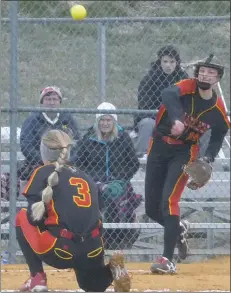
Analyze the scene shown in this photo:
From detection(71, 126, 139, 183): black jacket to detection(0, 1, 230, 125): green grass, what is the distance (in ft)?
2.58

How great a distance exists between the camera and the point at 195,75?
6996 millimetres

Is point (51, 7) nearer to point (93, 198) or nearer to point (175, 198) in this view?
point (175, 198)

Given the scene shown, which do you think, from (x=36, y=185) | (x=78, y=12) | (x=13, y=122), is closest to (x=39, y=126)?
(x=13, y=122)

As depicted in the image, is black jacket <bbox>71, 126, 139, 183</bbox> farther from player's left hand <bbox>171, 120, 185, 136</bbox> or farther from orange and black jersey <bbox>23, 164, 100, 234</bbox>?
orange and black jersey <bbox>23, 164, 100, 234</bbox>

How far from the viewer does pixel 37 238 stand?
19.6 feet

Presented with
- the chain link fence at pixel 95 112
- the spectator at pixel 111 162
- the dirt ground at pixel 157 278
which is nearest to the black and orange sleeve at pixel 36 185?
the dirt ground at pixel 157 278

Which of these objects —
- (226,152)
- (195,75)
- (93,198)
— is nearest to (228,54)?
(226,152)

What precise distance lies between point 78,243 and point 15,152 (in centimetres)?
250

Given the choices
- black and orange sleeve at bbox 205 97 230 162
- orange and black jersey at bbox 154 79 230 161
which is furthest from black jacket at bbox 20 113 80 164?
black and orange sleeve at bbox 205 97 230 162

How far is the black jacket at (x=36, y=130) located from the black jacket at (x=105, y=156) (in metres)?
0.16

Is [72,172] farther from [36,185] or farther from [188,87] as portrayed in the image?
[188,87]

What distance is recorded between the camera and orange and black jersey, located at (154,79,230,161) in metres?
6.94

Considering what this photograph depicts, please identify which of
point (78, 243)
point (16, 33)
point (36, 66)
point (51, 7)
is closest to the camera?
point (78, 243)

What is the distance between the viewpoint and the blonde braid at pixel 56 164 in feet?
18.8
